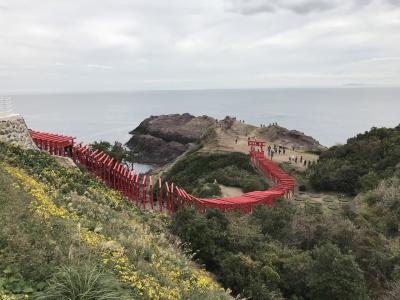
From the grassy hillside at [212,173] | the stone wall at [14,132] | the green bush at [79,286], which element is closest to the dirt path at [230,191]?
the grassy hillside at [212,173]

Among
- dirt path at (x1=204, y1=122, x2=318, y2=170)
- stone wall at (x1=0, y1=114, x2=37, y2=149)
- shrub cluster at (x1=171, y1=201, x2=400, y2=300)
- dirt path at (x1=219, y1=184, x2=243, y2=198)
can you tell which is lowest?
dirt path at (x1=219, y1=184, x2=243, y2=198)

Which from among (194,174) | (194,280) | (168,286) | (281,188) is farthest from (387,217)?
(194,174)

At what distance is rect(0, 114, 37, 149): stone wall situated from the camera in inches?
713

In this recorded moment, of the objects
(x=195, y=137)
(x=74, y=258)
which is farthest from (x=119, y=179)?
(x=195, y=137)

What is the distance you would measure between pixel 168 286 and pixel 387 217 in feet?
64.7

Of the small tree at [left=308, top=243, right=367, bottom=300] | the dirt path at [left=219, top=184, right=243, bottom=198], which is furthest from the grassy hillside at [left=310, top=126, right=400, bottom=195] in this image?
the small tree at [left=308, top=243, right=367, bottom=300]

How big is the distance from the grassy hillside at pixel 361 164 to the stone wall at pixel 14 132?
25.7 metres

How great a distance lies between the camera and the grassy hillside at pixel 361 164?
3447 centimetres

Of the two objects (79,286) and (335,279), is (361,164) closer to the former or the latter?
(335,279)

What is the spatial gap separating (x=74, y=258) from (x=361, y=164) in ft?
118

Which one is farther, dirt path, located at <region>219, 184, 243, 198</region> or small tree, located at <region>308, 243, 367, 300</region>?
dirt path, located at <region>219, 184, 243, 198</region>

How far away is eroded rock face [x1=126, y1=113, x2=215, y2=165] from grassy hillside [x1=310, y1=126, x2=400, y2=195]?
151 ft

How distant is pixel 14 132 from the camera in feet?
61.3

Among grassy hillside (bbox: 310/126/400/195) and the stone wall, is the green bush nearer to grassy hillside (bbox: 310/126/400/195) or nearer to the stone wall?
the stone wall
